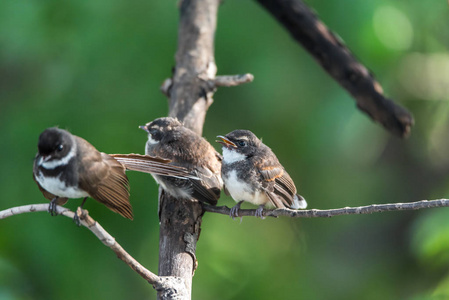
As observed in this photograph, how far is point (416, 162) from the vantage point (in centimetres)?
809

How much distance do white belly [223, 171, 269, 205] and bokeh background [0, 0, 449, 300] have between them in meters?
1.70

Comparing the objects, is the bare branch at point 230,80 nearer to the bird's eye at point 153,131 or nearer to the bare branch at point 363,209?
the bird's eye at point 153,131

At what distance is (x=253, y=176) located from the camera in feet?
12.1

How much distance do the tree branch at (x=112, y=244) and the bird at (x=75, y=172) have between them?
0.09 m

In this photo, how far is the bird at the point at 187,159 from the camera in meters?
3.87

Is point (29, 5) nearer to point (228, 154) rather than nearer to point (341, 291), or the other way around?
point (228, 154)

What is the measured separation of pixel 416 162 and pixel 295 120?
2473mm

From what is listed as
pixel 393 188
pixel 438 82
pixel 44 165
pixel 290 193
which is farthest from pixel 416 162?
pixel 44 165

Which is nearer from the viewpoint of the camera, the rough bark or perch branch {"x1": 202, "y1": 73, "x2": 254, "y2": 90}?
the rough bark

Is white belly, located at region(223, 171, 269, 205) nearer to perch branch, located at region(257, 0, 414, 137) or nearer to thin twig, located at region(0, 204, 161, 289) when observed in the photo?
thin twig, located at region(0, 204, 161, 289)

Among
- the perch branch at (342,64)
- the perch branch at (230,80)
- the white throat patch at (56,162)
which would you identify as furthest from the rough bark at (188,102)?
the white throat patch at (56,162)

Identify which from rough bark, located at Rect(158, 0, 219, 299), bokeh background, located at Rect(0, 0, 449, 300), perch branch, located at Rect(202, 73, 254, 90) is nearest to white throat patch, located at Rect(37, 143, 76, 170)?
rough bark, located at Rect(158, 0, 219, 299)

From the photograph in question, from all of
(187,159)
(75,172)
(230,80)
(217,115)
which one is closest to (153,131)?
(187,159)

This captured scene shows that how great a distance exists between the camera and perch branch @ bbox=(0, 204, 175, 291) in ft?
9.01
